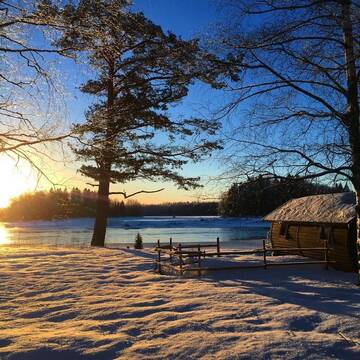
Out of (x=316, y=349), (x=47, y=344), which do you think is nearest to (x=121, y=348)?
(x=47, y=344)

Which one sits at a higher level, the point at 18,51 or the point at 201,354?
the point at 18,51

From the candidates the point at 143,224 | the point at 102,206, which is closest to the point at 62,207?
the point at 102,206

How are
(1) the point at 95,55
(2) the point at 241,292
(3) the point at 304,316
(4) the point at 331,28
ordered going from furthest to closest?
(2) the point at 241,292 → (1) the point at 95,55 → (4) the point at 331,28 → (3) the point at 304,316

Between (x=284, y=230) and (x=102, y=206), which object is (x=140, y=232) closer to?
(x=102, y=206)

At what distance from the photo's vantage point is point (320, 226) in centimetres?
1878

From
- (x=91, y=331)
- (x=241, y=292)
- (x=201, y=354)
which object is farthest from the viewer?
(x=241, y=292)

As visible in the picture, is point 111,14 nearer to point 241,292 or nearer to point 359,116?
point 359,116

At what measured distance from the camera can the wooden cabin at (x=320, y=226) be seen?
16812mm

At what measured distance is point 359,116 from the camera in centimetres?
909

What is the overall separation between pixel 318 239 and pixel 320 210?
118cm

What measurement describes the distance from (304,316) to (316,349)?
1.77 metres

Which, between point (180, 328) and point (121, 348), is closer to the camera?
point (121, 348)

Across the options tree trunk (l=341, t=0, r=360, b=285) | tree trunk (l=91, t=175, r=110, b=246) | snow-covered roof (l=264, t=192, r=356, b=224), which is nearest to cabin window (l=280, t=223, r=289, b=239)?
snow-covered roof (l=264, t=192, r=356, b=224)

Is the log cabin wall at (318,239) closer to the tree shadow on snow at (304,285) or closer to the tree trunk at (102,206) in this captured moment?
the tree shadow on snow at (304,285)
